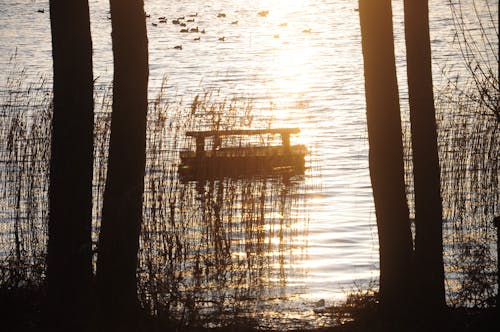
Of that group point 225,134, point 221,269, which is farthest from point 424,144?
point 225,134

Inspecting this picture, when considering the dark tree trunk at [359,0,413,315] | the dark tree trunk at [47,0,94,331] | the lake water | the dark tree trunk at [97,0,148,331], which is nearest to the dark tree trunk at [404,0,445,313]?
the dark tree trunk at [359,0,413,315]

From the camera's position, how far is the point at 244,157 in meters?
20.3

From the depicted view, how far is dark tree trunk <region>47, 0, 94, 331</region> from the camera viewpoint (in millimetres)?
8961

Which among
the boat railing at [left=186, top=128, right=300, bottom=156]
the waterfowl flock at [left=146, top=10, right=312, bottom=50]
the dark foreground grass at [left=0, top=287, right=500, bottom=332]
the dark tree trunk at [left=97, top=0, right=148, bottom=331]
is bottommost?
Result: the dark foreground grass at [left=0, top=287, right=500, bottom=332]

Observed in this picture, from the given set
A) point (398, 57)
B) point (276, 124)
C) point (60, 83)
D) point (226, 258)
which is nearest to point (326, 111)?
point (276, 124)

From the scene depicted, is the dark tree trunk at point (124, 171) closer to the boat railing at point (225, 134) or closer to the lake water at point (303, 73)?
the lake water at point (303, 73)

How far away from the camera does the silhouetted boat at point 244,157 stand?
57.5 ft

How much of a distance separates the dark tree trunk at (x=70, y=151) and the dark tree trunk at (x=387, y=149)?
A: 265 centimetres

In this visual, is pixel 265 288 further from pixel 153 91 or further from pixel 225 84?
pixel 225 84

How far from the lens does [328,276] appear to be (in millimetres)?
14023

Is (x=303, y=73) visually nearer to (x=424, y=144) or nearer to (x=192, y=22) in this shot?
(x=192, y=22)

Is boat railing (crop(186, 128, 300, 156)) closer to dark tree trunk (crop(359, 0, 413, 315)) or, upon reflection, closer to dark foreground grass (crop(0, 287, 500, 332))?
dark tree trunk (crop(359, 0, 413, 315))

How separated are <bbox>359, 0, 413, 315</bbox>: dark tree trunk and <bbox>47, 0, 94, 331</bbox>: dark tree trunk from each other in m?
2.65

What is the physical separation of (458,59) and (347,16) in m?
43.3
